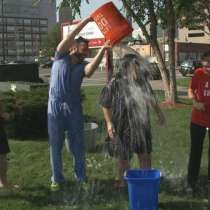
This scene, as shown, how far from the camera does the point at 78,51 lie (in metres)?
6.70

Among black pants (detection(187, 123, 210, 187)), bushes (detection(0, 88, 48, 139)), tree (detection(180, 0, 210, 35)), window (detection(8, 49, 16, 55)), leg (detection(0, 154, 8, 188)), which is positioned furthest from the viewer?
window (detection(8, 49, 16, 55))

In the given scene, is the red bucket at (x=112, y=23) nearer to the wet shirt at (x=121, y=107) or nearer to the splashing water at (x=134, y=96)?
the splashing water at (x=134, y=96)

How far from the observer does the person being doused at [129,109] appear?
6.30m

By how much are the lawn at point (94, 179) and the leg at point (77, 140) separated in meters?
0.20

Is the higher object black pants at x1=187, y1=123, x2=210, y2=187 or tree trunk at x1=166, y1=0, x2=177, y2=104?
tree trunk at x1=166, y1=0, x2=177, y2=104

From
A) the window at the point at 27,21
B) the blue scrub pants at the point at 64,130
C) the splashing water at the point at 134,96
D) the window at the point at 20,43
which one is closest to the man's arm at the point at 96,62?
the splashing water at the point at 134,96

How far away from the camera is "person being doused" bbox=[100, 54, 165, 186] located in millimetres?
6297

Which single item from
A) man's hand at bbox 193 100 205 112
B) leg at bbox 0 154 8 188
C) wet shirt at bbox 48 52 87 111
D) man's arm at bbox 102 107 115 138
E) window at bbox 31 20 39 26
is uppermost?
window at bbox 31 20 39 26

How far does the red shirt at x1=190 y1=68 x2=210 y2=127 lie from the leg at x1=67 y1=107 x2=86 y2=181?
4.51 ft

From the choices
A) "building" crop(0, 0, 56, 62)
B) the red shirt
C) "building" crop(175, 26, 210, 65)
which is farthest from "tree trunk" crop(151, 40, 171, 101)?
"building" crop(0, 0, 56, 62)

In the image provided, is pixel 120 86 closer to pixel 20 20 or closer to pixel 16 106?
pixel 16 106

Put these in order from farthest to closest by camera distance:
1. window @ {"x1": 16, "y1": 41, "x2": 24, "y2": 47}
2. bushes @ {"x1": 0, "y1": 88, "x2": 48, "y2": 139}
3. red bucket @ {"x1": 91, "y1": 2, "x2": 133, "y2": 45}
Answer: window @ {"x1": 16, "y1": 41, "x2": 24, "y2": 47}
bushes @ {"x1": 0, "y1": 88, "x2": 48, "y2": 139}
red bucket @ {"x1": 91, "y1": 2, "x2": 133, "y2": 45}

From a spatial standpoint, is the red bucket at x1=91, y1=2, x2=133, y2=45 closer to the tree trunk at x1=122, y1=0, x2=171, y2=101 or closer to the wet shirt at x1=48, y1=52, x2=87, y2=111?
the wet shirt at x1=48, y1=52, x2=87, y2=111

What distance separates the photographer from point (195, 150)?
268 inches
